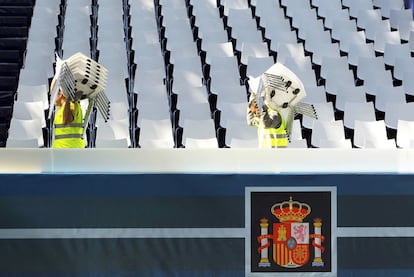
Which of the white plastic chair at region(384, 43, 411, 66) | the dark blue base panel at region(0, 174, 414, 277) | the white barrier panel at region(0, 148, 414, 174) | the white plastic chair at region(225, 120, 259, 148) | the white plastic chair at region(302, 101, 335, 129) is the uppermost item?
the white plastic chair at region(384, 43, 411, 66)

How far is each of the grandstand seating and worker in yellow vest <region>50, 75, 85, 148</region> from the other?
33.9 inches

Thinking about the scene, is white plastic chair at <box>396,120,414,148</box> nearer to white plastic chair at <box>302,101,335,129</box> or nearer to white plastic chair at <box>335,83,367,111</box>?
white plastic chair at <box>302,101,335,129</box>

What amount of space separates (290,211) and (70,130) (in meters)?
2.06

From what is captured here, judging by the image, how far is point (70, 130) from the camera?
6.15m

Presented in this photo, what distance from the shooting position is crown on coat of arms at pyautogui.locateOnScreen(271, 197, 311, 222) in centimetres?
456

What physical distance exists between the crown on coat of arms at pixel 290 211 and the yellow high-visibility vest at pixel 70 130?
6.35 feet

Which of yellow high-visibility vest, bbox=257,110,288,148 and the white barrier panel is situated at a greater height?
yellow high-visibility vest, bbox=257,110,288,148

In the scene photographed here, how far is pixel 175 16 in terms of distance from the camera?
1087 cm

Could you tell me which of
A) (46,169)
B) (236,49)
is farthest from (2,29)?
(46,169)

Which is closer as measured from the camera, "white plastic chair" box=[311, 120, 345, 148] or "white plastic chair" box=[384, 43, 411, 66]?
"white plastic chair" box=[311, 120, 345, 148]

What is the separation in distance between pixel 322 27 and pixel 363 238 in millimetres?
6261

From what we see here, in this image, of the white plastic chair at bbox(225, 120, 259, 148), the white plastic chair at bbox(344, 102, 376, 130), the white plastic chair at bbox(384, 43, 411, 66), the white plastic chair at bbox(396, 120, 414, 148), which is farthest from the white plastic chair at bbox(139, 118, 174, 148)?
the white plastic chair at bbox(384, 43, 411, 66)

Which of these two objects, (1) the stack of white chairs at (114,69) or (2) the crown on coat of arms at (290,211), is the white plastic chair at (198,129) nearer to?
(1) the stack of white chairs at (114,69)

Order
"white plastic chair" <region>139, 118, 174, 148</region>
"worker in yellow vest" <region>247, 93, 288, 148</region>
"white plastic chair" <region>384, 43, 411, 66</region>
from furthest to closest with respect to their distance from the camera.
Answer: "white plastic chair" <region>384, 43, 411, 66</region>
"white plastic chair" <region>139, 118, 174, 148</region>
"worker in yellow vest" <region>247, 93, 288, 148</region>
